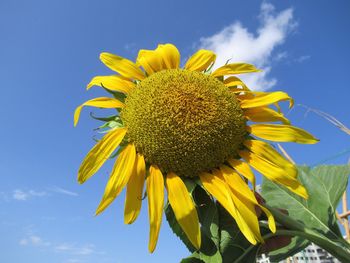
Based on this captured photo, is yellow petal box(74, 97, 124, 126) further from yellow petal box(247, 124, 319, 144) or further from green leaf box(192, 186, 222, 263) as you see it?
yellow petal box(247, 124, 319, 144)

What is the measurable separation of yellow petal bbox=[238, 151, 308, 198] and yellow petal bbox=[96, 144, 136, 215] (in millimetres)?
628

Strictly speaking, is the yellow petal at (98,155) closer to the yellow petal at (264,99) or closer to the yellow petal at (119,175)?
the yellow petal at (119,175)

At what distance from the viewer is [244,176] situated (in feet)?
6.98

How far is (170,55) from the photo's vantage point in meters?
2.53

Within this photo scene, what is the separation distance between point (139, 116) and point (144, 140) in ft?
0.45

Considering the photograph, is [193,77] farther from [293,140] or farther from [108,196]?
[108,196]

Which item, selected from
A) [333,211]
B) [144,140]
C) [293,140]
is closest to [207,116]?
[144,140]

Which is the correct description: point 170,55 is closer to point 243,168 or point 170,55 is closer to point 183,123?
point 183,123

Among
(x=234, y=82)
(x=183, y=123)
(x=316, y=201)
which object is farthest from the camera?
(x=316, y=201)

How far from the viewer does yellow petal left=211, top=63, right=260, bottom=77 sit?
2459mm

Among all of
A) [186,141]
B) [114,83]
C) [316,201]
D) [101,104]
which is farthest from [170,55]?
[316,201]

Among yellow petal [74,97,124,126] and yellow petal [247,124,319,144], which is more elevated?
yellow petal [74,97,124,126]

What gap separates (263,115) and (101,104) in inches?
36.0

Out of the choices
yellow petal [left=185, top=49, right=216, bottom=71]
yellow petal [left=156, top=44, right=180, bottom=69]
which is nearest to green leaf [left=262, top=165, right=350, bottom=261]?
yellow petal [left=185, top=49, right=216, bottom=71]
